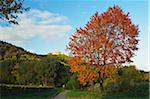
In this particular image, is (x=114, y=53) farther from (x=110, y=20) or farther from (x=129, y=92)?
(x=129, y=92)

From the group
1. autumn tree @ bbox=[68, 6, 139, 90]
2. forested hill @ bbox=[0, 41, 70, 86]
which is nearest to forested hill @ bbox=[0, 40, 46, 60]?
forested hill @ bbox=[0, 41, 70, 86]

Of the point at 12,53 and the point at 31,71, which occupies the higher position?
the point at 12,53

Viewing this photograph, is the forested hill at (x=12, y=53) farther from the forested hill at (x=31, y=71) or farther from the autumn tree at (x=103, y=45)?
the autumn tree at (x=103, y=45)

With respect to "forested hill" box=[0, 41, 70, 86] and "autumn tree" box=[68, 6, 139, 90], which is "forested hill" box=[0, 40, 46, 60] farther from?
"autumn tree" box=[68, 6, 139, 90]

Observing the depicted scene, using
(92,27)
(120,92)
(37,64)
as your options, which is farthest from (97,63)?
(37,64)

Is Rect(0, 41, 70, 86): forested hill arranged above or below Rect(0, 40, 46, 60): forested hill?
below

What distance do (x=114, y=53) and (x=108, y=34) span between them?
2410 mm

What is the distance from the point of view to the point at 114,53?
135 feet

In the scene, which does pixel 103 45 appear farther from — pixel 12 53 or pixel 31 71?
pixel 12 53

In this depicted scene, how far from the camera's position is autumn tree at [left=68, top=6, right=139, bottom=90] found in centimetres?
4147

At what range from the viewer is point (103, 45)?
137ft

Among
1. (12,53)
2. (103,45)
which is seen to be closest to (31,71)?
(12,53)

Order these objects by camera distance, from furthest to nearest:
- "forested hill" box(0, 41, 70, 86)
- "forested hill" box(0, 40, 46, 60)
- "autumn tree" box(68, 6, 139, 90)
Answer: "forested hill" box(0, 40, 46, 60) < "forested hill" box(0, 41, 70, 86) < "autumn tree" box(68, 6, 139, 90)

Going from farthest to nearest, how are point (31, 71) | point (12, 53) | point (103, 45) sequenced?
point (12, 53) → point (31, 71) → point (103, 45)
